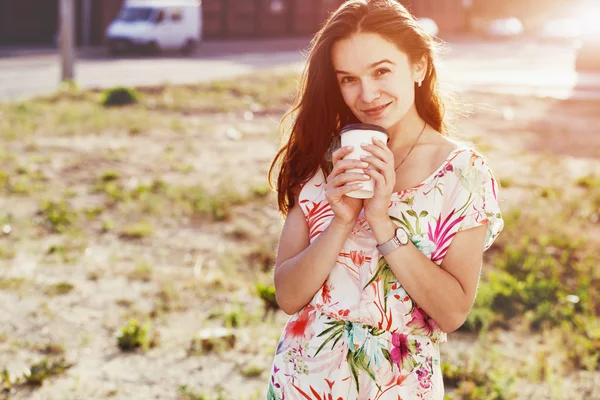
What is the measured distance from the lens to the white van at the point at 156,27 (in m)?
25.4

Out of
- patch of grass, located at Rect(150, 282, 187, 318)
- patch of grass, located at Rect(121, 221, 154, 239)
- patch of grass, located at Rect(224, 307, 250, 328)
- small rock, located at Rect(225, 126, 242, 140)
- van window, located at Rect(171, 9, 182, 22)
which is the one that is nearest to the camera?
patch of grass, located at Rect(224, 307, 250, 328)

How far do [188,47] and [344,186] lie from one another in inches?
1023

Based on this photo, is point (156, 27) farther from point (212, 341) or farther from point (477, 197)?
point (477, 197)

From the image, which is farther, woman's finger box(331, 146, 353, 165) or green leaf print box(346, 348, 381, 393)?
green leaf print box(346, 348, 381, 393)

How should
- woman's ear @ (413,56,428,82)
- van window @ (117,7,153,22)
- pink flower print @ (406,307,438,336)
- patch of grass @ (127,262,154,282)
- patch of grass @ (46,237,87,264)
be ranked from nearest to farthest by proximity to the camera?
pink flower print @ (406,307,438,336), woman's ear @ (413,56,428,82), patch of grass @ (127,262,154,282), patch of grass @ (46,237,87,264), van window @ (117,7,153,22)

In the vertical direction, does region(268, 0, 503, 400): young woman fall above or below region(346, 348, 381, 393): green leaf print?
above

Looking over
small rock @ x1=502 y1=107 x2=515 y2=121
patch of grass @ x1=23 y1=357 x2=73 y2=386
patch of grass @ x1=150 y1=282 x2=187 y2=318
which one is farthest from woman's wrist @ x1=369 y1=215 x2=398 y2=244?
small rock @ x1=502 y1=107 x2=515 y2=121

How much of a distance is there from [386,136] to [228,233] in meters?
4.44

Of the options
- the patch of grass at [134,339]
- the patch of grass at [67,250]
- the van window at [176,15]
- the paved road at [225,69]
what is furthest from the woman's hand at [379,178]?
the van window at [176,15]

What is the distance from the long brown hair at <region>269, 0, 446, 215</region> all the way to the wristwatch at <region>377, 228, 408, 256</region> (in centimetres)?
31

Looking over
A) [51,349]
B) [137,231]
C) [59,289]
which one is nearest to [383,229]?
[51,349]

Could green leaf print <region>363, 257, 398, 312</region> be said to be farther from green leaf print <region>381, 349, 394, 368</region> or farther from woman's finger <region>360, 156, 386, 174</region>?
woman's finger <region>360, 156, 386, 174</region>

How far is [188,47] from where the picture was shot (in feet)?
89.1

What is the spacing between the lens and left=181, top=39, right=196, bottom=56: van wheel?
88.5ft
